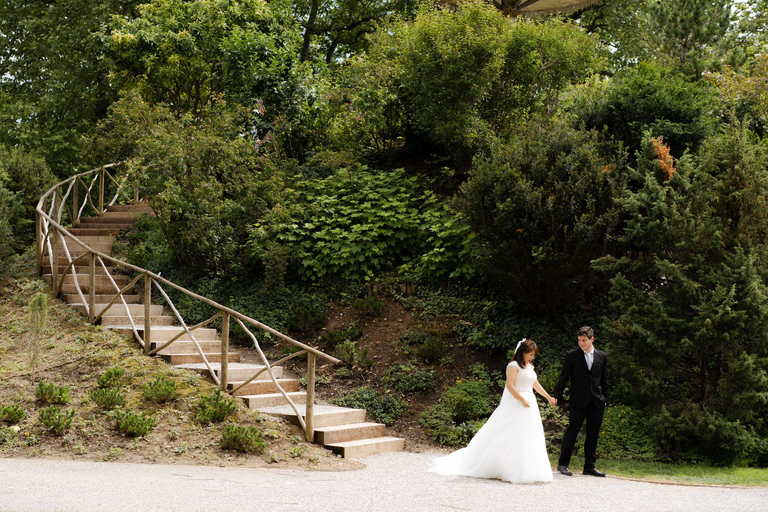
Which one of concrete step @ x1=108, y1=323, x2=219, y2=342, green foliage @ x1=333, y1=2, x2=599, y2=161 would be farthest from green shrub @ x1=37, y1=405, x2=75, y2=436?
green foliage @ x1=333, y1=2, x2=599, y2=161

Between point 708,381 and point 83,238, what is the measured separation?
11731 millimetres

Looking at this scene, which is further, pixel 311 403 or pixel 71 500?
pixel 311 403

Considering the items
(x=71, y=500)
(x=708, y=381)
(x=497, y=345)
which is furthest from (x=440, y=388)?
(x=71, y=500)

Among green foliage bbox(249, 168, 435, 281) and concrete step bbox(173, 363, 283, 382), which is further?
green foliage bbox(249, 168, 435, 281)

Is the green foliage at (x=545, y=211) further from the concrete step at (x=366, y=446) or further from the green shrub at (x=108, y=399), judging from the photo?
the green shrub at (x=108, y=399)

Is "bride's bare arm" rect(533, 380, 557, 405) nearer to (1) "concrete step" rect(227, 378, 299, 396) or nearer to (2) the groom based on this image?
→ (2) the groom

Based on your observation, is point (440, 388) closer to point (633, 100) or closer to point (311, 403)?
point (311, 403)

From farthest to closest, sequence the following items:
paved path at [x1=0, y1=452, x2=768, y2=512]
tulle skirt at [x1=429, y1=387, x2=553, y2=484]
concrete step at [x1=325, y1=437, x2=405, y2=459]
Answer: concrete step at [x1=325, y1=437, x2=405, y2=459]
tulle skirt at [x1=429, y1=387, x2=553, y2=484]
paved path at [x1=0, y1=452, x2=768, y2=512]

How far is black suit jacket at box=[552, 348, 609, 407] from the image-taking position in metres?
7.08

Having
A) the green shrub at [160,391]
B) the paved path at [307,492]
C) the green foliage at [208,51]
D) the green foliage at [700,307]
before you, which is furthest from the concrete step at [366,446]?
the green foliage at [208,51]

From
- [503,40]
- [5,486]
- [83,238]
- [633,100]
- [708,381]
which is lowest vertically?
[5,486]

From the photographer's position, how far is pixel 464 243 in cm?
1069

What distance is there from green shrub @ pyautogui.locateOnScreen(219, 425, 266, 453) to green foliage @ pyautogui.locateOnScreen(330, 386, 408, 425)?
2.11 metres

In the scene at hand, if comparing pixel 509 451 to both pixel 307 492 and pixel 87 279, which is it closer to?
pixel 307 492
